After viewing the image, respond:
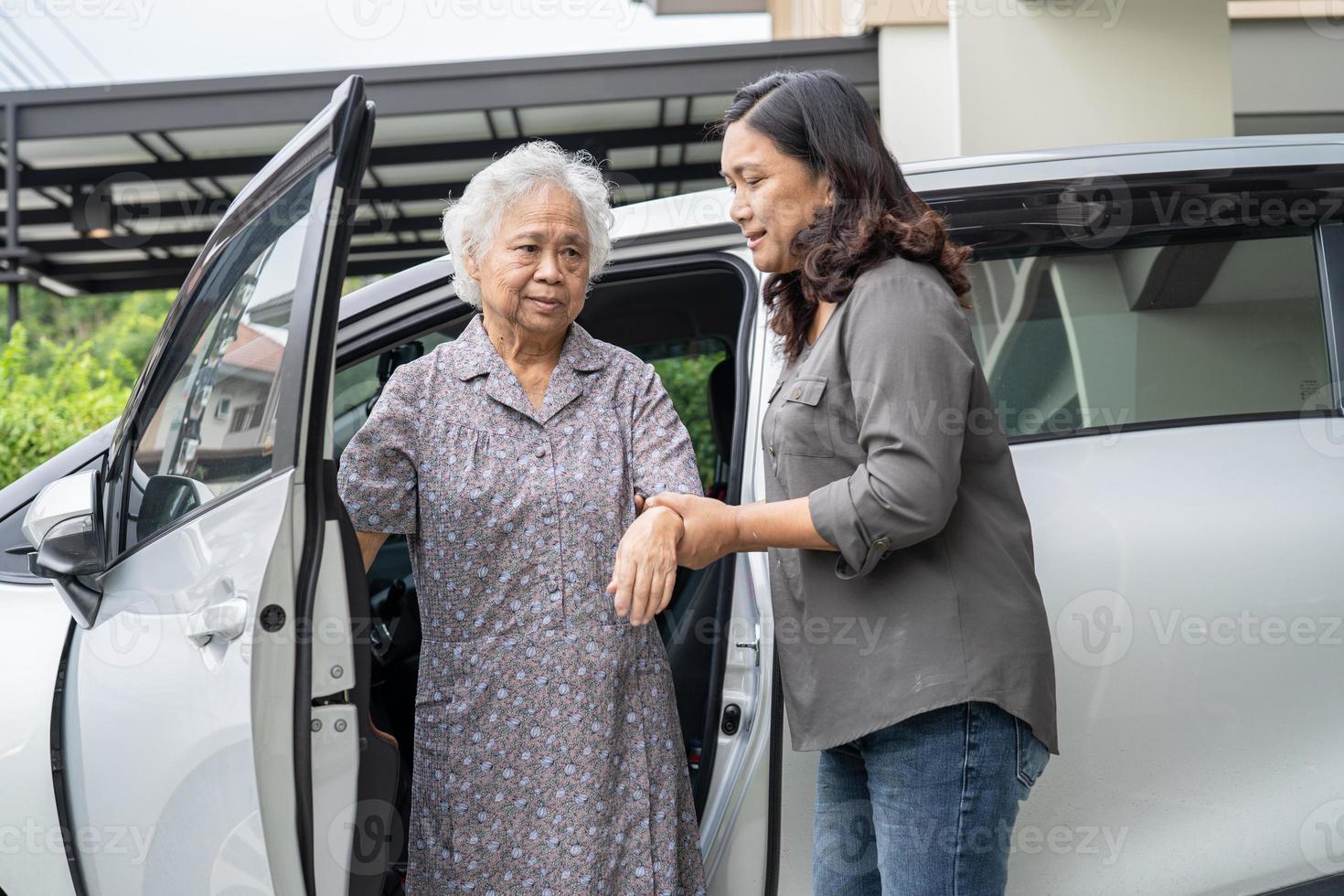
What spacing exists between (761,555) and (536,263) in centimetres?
65

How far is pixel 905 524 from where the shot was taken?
1394 millimetres

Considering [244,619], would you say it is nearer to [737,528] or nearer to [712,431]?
[737,528]

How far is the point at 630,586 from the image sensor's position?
1.46 metres

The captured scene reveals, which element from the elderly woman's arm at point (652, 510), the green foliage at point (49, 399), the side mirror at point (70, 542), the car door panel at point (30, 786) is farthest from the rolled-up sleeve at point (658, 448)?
the green foliage at point (49, 399)

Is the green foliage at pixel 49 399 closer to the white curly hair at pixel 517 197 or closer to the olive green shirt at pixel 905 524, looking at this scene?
the white curly hair at pixel 517 197

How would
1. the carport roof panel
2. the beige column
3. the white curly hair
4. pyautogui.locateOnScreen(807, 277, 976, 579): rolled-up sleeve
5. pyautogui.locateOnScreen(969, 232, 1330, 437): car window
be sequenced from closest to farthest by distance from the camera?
1. pyautogui.locateOnScreen(807, 277, 976, 579): rolled-up sleeve
2. the white curly hair
3. pyautogui.locateOnScreen(969, 232, 1330, 437): car window
4. the beige column
5. the carport roof panel

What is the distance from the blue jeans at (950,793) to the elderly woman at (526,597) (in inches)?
17.2

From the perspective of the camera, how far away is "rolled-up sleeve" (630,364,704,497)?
5.78 feet

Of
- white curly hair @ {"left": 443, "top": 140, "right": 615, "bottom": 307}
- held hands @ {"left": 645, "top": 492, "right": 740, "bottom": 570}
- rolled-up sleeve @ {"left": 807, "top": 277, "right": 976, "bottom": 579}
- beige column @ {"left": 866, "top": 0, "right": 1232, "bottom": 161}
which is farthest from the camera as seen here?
beige column @ {"left": 866, "top": 0, "right": 1232, "bottom": 161}

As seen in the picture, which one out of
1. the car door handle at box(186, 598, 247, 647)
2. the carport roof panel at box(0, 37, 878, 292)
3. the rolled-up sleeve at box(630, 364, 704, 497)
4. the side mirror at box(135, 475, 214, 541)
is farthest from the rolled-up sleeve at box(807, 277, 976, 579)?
the carport roof panel at box(0, 37, 878, 292)

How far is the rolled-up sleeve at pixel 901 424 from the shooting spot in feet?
4.54

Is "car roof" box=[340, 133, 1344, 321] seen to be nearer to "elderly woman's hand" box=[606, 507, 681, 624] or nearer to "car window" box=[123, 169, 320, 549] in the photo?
"car window" box=[123, 169, 320, 549]

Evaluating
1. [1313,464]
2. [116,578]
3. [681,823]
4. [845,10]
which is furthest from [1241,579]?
[845,10]

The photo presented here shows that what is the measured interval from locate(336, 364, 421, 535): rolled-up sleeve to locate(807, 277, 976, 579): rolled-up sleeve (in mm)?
684
